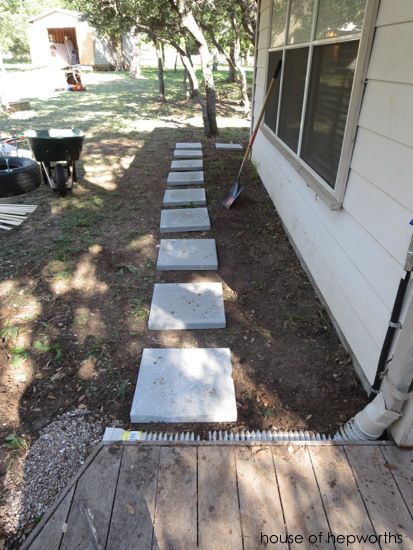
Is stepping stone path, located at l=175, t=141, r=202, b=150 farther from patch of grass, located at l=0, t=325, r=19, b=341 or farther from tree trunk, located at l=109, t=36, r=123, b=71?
tree trunk, located at l=109, t=36, r=123, b=71

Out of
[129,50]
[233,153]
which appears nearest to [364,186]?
[233,153]

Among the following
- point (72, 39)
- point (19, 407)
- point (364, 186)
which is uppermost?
point (72, 39)

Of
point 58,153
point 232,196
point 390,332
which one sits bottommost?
point 232,196

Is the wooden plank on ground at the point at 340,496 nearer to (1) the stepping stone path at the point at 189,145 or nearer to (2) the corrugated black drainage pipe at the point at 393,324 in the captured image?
(2) the corrugated black drainage pipe at the point at 393,324

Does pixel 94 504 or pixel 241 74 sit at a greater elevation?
pixel 241 74

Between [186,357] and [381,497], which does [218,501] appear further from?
[186,357]

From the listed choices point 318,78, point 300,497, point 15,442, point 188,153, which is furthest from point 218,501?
point 188,153

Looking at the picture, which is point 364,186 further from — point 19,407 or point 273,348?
point 19,407

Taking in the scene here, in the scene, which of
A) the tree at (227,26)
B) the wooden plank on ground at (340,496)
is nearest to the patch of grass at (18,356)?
the wooden plank on ground at (340,496)

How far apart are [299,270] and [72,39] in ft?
102

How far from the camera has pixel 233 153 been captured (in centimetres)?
677

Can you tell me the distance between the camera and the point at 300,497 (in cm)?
149

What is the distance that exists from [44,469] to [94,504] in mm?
355

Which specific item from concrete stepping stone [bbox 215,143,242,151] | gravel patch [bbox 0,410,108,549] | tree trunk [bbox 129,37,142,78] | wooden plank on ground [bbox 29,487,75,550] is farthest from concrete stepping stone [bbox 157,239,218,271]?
tree trunk [bbox 129,37,142,78]
